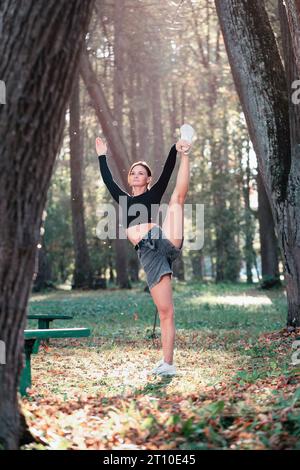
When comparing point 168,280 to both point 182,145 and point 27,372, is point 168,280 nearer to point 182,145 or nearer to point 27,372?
point 182,145

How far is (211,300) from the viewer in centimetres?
2306

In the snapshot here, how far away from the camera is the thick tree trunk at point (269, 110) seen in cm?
1139

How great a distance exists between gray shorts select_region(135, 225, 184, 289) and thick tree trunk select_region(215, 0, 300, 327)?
3260mm

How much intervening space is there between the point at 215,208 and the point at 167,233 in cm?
2963

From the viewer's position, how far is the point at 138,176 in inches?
344

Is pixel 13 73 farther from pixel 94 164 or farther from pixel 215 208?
pixel 94 164

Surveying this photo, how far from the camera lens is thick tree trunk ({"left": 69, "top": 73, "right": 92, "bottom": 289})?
28.4 meters

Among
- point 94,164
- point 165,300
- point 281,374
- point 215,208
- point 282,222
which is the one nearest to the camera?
point 281,374

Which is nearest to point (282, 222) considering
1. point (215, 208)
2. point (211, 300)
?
point (211, 300)

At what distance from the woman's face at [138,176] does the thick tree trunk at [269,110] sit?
3280 millimetres

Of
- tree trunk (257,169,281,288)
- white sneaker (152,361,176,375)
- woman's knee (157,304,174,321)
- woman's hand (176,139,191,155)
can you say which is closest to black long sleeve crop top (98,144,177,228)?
woman's hand (176,139,191,155)
